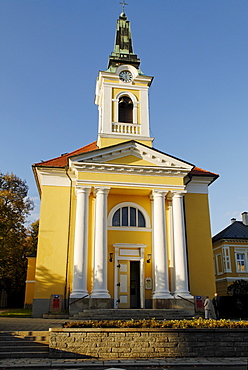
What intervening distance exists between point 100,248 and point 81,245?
39.4 inches

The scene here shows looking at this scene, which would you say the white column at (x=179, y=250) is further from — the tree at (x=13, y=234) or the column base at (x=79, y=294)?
the tree at (x=13, y=234)

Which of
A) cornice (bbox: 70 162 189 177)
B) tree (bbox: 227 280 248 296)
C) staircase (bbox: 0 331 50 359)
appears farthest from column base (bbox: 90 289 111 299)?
tree (bbox: 227 280 248 296)

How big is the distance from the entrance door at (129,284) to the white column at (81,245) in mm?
2662

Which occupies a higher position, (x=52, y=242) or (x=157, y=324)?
(x=52, y=242)

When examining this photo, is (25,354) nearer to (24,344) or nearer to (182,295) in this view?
(24,344)

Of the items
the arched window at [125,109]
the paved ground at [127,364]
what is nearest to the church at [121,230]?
the arched window at [125,109]

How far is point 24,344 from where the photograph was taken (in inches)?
456

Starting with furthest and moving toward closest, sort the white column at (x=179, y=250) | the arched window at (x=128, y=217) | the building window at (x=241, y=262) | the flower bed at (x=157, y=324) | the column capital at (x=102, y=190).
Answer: the building window at (x=241, y=262)
the arched window at (x=128, y=217)
the column capital at (x=102, y=190)
the white column at (x=179, y=250)
the flower bed at (x=157, y=324)

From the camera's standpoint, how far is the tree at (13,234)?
1133 inches

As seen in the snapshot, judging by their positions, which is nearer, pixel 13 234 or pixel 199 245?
pixel 199 245

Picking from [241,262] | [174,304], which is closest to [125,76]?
[174,304]

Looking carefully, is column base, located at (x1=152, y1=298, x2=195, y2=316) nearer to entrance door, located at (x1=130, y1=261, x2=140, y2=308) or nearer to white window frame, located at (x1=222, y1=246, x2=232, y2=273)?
entrance door, located at (x1=130, y1=261, x2=140, y2=308)

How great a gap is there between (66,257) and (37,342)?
8454 mm

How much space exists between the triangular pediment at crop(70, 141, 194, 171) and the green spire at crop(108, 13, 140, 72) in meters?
7.21
